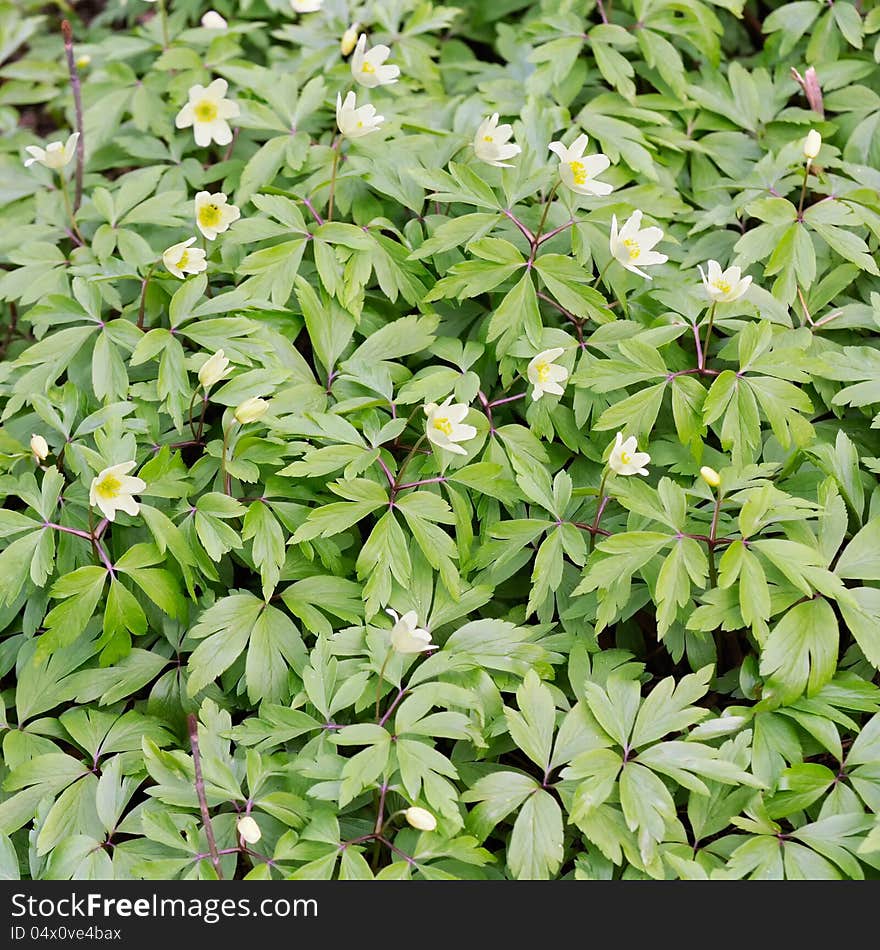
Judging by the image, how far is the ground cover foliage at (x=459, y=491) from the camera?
7.66 feet

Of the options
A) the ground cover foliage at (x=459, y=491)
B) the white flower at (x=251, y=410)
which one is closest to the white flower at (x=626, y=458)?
the ground cover foliage at (x=459, y=491)

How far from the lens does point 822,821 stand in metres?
2.28

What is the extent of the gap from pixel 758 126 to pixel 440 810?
2871mm

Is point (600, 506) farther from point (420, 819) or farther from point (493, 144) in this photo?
point (493, 144)

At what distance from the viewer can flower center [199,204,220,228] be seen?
3.05 meters

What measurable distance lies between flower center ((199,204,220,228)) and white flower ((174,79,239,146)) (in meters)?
0.30

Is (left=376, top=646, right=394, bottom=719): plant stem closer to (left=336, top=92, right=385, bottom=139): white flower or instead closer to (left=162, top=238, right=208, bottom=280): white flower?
(left=162, top=238, right=208, bottom=280): white flower

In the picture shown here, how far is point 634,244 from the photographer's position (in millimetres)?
2836

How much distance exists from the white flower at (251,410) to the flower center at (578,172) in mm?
1169

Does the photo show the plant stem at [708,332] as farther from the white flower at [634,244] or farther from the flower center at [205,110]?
the flower center at [205,110]

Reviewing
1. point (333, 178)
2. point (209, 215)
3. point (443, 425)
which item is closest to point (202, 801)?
point (443, 425)

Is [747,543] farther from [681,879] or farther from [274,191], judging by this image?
[274,191]
